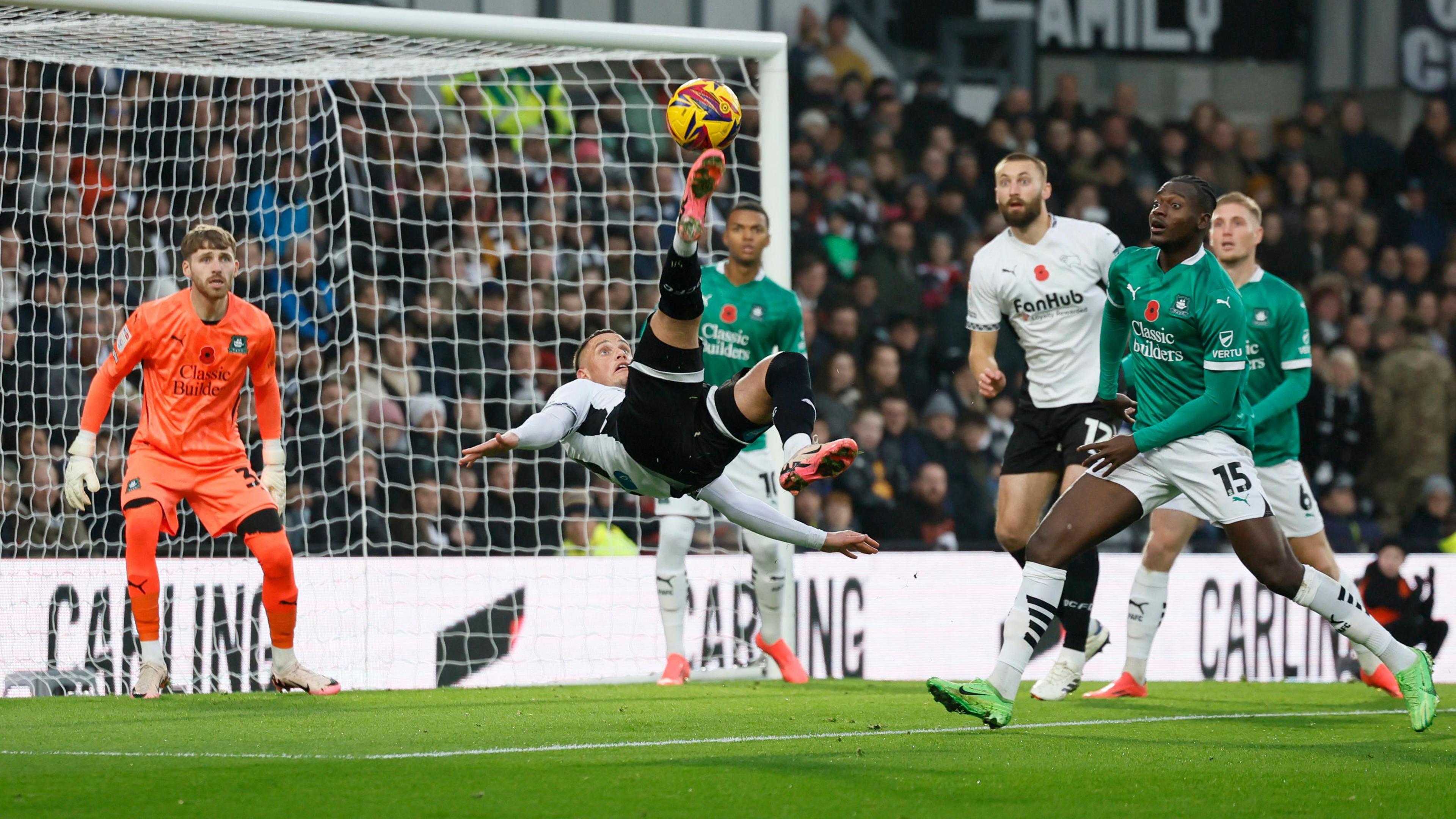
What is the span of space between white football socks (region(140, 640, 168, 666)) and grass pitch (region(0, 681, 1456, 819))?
0.73ft

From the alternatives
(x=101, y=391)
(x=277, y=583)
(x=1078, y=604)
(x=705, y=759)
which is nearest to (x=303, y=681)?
(x=277, y=583)

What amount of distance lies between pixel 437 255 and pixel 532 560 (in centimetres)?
343

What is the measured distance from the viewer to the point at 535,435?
5.70 metres

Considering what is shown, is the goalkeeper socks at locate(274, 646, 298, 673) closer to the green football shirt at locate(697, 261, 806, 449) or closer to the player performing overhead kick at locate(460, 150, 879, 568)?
the player performing overhead kick at locate(460, 150, 879, 568)

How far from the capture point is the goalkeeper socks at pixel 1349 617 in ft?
19.9

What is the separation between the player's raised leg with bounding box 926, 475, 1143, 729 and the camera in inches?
223

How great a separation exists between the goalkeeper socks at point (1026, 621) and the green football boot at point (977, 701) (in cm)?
5

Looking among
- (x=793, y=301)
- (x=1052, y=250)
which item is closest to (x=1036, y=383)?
(x=1052, y=250)

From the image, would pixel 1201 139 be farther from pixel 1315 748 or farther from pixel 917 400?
pixel 1315 748

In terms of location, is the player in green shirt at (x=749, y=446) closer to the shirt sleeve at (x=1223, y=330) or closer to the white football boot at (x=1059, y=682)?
the white football boot at (x=1059, y=682)

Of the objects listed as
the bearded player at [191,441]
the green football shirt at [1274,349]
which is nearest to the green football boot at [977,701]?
the green football shirt at [1274,349]

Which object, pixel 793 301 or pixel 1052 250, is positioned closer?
pixel 1052 250

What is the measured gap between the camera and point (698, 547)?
34.1ft

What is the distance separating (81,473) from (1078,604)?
452cm
